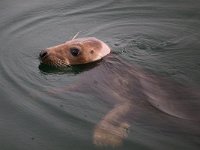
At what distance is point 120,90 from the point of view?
6797 millimetres

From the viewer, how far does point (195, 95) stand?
21.6 ft

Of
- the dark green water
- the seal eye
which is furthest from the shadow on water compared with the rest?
the seal eye

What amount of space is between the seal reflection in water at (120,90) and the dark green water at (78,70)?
0.12 m

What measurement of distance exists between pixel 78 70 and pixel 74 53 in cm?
28

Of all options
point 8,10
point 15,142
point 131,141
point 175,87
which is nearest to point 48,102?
point 15,142

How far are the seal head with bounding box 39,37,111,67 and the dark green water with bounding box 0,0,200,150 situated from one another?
229 mm

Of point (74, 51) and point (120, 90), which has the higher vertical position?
point (74, 51)

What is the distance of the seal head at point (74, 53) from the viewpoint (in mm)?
6945

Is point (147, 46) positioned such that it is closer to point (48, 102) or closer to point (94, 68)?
point (94, 68)

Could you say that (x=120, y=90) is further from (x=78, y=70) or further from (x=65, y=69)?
(x=65, y=69)

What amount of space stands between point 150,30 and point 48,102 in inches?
123

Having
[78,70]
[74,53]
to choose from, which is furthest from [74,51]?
[78,70]

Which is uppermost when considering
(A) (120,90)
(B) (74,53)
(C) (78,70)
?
(B) (74,53)

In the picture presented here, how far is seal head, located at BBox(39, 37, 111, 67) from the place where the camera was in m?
6.94
